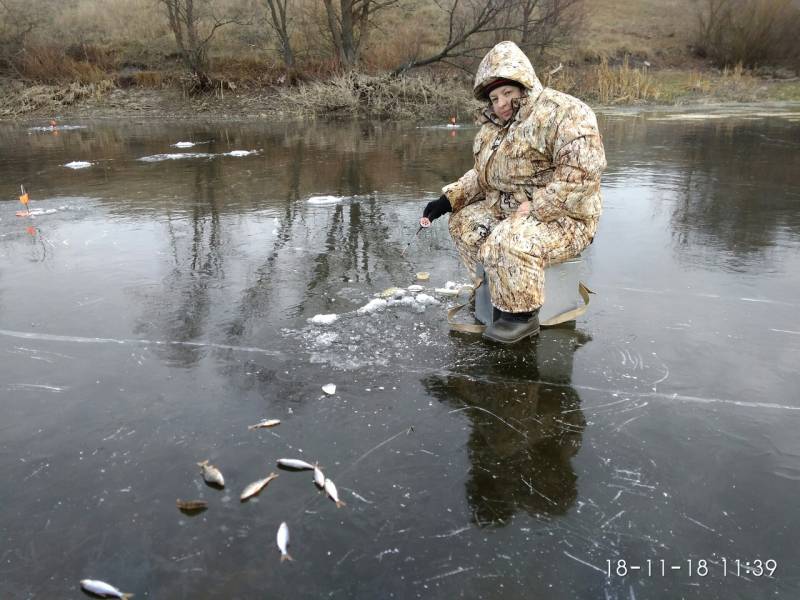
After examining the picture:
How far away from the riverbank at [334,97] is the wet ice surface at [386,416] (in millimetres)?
13850

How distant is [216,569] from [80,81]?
1036 inches

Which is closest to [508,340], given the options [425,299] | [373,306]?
[425,299]

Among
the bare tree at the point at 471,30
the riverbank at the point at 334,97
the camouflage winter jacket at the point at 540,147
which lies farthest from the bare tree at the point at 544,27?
the camouflage winter jacket at the point at 540,147

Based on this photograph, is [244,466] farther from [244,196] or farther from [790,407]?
[244,196]

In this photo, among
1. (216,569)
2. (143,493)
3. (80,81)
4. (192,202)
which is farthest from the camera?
(80,81)

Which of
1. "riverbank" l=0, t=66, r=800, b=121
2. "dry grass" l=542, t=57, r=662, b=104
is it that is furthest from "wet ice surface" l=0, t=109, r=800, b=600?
"dry grass" l=542, t=57, r=662, b=104

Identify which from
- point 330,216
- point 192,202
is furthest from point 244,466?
point 192,202

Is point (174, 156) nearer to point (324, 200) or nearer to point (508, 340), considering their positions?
point (324, 200)

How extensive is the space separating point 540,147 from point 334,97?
16.9 meters

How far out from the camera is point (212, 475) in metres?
2.71

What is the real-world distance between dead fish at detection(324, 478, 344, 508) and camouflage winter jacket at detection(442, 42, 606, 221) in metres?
2.12

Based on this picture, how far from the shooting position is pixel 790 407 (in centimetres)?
320

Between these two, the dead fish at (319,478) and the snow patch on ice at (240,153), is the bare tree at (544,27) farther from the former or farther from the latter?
the dead fish at (319,478)

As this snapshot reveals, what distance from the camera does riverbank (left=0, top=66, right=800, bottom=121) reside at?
19.4m
